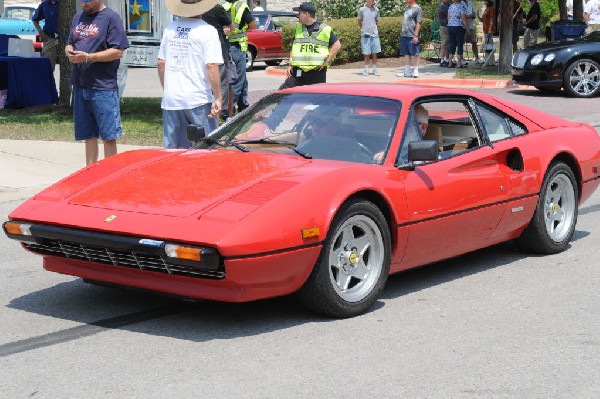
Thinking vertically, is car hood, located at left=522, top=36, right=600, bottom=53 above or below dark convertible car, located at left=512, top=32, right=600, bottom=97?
above

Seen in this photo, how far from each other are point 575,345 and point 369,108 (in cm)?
203

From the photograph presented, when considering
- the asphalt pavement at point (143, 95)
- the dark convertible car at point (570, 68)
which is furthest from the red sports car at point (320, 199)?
the dark convertible car at point (570, 68)

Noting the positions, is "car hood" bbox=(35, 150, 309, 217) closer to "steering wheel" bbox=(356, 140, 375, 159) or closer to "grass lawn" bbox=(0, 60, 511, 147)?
"steering wheel" bbox=(356, 140, 375, 159)

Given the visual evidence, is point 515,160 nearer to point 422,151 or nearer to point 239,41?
point 422,151

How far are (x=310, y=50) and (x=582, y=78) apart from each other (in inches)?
299

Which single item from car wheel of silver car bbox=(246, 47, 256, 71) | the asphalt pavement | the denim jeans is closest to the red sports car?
the asphalt pavement

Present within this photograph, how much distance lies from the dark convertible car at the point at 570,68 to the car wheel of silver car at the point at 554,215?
11.5 metres

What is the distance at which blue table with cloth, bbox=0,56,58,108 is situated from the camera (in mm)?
17328

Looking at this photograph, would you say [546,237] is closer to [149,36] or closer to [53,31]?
[149,36]

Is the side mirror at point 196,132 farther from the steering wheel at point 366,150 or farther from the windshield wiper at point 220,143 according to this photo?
the steering wheel at point 366,150

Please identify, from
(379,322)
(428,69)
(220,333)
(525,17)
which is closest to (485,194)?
(379,322)

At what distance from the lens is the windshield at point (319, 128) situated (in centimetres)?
654

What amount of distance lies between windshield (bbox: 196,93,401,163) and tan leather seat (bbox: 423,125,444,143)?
412 millimetres

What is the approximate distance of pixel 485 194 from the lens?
689 centimetres
